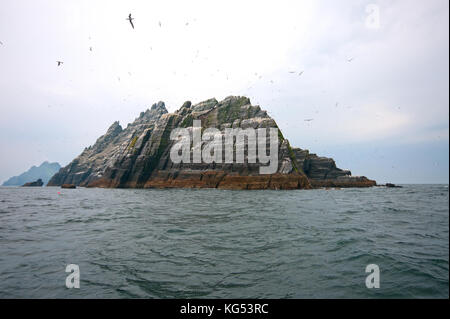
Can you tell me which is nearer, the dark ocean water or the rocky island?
the dark ocean water

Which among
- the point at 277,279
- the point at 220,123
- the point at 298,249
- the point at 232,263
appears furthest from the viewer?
the point at 220,123

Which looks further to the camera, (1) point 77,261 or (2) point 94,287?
(1) point 77,261

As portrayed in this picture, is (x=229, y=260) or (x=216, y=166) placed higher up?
(x=216, y=166)

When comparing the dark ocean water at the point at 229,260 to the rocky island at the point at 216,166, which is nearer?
the dark ocean water at the point at 229,260

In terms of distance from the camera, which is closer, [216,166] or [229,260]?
[229,260]

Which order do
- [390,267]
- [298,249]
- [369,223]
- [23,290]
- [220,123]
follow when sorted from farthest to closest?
[220,123]
[369,223]
[298,249]
[390,267]
[23,290]
